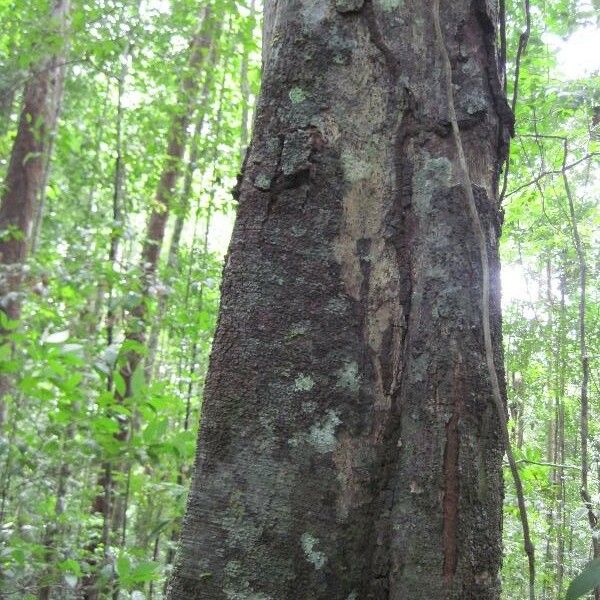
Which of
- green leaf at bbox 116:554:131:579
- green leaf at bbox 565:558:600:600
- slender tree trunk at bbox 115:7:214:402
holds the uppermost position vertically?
slender tree trunk at bbox 115:7:214:402

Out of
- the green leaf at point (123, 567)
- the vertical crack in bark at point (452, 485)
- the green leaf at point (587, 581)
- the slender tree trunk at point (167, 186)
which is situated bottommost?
the green leaf at point (123, 567)

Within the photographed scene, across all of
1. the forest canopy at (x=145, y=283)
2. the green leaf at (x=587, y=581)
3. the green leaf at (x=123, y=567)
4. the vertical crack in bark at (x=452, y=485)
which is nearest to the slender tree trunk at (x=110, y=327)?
the forest canopy at (x=145, y=283)

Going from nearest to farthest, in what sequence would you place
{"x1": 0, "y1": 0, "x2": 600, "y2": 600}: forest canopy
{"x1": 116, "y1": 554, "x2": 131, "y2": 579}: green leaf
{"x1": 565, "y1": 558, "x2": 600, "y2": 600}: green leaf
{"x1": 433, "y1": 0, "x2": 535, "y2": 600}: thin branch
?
{"x1": 565, "y1": 558, "x2": 600, "y2": 600}: green leaf < {"x1": 433, "y1": 0, "x2": 535, "y2": 600}: thin branch < {"x1": 116, "y1": 554, "x2": 131, "y2": 579}: green leaf < {"x1": 0, "y1": 0, "x2": 600, "y2": 600}: forest canopy

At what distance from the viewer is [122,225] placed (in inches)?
132

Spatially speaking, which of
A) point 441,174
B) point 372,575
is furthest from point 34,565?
point 441,174

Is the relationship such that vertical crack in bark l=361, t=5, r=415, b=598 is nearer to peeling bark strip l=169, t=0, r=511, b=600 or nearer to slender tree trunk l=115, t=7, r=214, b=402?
peeling bark strip l=169, t=0, r=511, b=600

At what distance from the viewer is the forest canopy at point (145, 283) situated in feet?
7.80

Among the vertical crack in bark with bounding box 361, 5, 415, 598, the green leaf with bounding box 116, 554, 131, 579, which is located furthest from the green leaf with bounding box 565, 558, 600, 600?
the green leaf with bounding box 116, 554, 131, 579

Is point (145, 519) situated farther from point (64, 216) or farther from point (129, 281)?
point (64, 216)

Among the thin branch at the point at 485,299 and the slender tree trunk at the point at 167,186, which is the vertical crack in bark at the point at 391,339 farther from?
the slender tree trunk at the point at 167,186

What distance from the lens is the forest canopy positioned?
238 cm

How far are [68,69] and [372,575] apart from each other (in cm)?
668

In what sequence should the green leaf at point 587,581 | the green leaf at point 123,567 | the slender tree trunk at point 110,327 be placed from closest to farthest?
1. the green leaf at point 587,581
2. the green leaf at point 123,567
3. the slender tree trunk at point 110,327

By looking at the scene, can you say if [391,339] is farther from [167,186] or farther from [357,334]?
[167,186]
